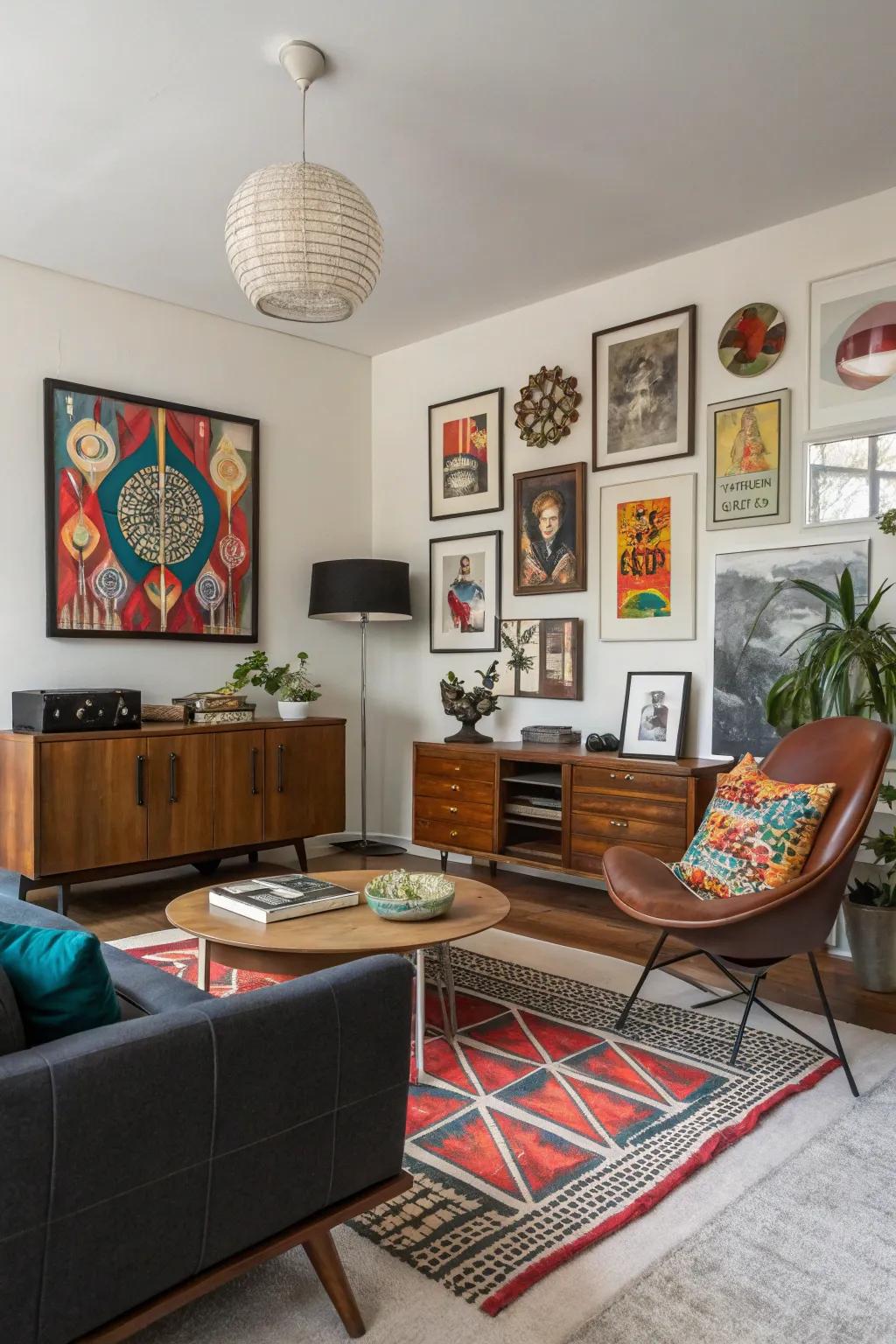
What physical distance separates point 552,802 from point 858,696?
1.46 metres

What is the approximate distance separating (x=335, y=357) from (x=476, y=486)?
1279mm

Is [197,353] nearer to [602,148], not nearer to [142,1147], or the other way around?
[602,148]

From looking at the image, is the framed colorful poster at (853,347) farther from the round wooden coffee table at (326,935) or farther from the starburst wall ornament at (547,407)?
the round wooden coffee table at (326,935)

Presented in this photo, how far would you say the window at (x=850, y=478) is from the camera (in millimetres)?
3648

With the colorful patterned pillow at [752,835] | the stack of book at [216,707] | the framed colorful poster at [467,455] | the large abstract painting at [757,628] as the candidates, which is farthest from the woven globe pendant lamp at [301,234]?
the framed colorful poster at [467,455]

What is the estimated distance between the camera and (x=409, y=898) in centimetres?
247

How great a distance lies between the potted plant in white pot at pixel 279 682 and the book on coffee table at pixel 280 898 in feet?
7.21

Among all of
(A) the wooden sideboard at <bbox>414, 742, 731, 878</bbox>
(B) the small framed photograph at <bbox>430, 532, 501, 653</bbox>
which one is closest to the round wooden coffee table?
(A) the wooden sideboard at <bbox>414, 742, 731, 878</bbox>

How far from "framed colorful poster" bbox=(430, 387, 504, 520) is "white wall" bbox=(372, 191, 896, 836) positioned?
0.19ft

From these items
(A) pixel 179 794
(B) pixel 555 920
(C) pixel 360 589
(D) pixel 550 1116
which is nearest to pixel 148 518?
(C) pixel 360 589

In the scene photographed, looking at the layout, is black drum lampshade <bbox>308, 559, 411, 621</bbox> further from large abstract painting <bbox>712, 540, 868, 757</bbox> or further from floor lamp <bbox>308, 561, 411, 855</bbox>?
large abstract painting <bbox>712, 540, 868, 757</bbox>

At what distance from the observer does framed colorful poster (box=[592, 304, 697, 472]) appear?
432 centimetres

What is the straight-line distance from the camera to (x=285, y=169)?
8.52 ft

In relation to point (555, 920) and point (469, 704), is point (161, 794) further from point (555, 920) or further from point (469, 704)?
point (555, 920)
